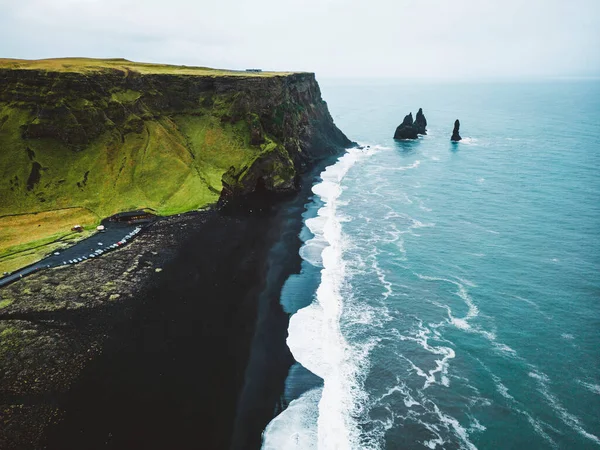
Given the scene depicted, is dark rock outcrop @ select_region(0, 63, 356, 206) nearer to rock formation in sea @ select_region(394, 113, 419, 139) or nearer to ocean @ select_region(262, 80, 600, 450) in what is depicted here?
ocean @ select_region(262, 80, 600, 450)

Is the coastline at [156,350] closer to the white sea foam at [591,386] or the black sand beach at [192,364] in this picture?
the black sand beach at [192,364]

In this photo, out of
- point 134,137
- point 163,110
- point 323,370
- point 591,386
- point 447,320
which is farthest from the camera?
point 163,110

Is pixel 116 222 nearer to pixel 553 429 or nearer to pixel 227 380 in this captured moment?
pixel 227 380

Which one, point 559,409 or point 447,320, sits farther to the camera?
point 447,320

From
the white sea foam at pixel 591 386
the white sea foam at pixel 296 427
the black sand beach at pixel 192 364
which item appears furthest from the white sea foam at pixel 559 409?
the black sand beach at pixel 192 364

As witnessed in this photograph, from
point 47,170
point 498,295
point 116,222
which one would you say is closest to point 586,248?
point 498,295

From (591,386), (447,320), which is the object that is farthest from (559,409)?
(447,320)

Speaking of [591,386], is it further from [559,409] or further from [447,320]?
[447,320]

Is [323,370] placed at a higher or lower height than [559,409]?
lower
